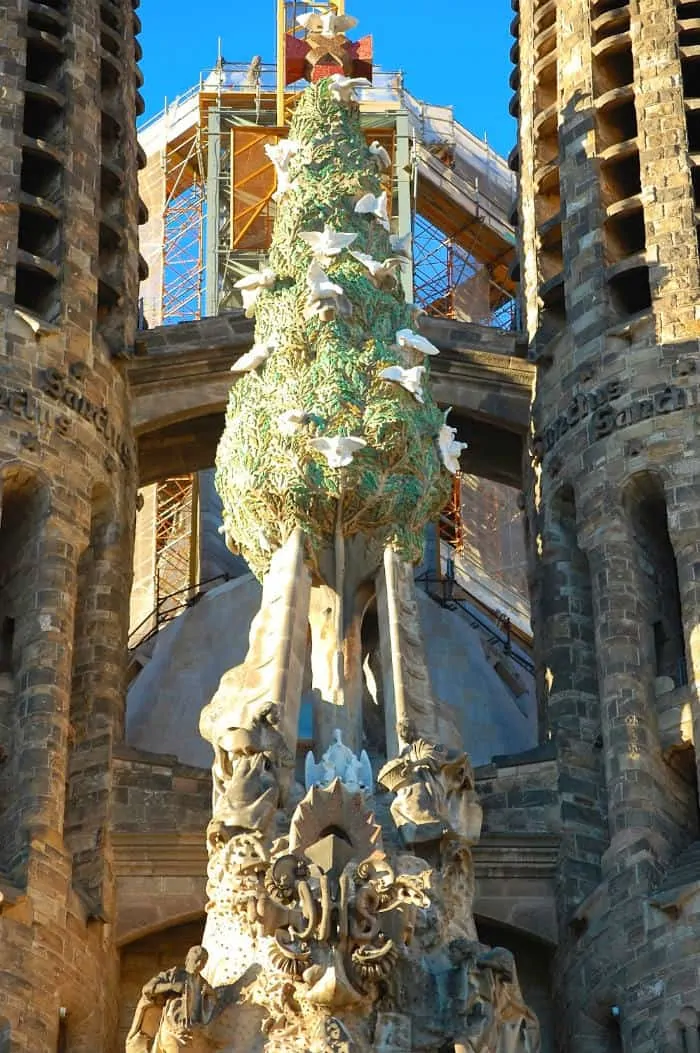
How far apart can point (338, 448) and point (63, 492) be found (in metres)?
3.36

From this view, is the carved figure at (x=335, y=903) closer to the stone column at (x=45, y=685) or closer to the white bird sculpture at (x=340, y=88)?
the stone column at (x=45, y=685)

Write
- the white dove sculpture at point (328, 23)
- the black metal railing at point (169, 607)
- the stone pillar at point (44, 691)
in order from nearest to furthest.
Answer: the stone pillar at point (44, 691)
the white dove sculpture at point (328, 23)
the black metal railing at point (169, 607)

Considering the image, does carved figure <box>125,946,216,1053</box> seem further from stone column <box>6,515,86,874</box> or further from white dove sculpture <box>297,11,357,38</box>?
white dove sculpture <box>297,11,357,38</box>

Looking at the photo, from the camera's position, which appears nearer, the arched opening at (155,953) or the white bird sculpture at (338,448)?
the white bird sculpture at (338,448)

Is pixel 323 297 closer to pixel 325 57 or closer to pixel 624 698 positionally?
pixel 624 698

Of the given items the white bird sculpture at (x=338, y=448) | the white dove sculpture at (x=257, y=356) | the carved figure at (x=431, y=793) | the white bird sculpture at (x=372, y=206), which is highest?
the white bird sculpture at (x=372, y=206)

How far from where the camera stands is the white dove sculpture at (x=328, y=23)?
1412 inches

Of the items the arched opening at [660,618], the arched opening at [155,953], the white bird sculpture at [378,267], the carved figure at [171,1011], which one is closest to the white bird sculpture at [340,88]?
the white bird sculpture at [378,267]

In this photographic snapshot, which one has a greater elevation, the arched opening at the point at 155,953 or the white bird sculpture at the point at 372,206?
the white bird sculpture at the point at 372,206

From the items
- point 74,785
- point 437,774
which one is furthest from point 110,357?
point 437,774

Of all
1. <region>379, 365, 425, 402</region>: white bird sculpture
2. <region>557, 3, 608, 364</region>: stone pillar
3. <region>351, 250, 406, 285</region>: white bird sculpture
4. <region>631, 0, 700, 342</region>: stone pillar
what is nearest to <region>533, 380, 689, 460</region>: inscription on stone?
<region>557, 3, 608, 364</region>: stone pillar

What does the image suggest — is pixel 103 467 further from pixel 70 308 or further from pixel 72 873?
pixel 72 873

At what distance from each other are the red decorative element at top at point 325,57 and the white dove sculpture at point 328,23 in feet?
0.29

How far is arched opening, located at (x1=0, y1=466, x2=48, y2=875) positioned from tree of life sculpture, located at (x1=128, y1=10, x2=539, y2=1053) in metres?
1.95
